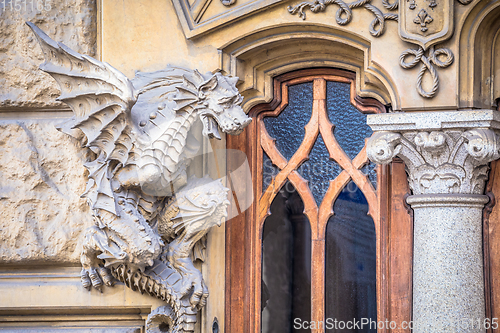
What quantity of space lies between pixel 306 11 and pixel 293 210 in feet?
3.18

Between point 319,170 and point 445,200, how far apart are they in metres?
0.71

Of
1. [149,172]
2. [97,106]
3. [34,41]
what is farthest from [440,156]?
[34,41]

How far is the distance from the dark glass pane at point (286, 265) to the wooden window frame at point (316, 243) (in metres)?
0.04

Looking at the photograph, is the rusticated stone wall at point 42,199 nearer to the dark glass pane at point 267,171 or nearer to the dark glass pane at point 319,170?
the dark glass pane at point 267,171

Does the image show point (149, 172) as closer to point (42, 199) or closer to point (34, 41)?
point (42, 199)

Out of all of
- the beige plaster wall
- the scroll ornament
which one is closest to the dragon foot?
the beige plaster wall

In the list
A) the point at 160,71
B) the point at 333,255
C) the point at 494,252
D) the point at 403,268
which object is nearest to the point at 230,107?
the point at 160,71

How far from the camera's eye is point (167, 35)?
11.0 ft

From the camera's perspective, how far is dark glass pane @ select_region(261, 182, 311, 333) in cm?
335

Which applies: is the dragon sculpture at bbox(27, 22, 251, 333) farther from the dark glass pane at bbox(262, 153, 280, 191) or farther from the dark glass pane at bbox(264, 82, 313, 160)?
the dark glass pane at bbox(264, 82, 313, 160)

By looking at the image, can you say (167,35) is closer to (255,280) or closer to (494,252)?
(255,280)

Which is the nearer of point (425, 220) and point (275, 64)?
point (425, 220)

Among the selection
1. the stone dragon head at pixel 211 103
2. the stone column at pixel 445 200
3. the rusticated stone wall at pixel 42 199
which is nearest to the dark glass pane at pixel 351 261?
the stone column at pixel 445 200

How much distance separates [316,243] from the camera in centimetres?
334
